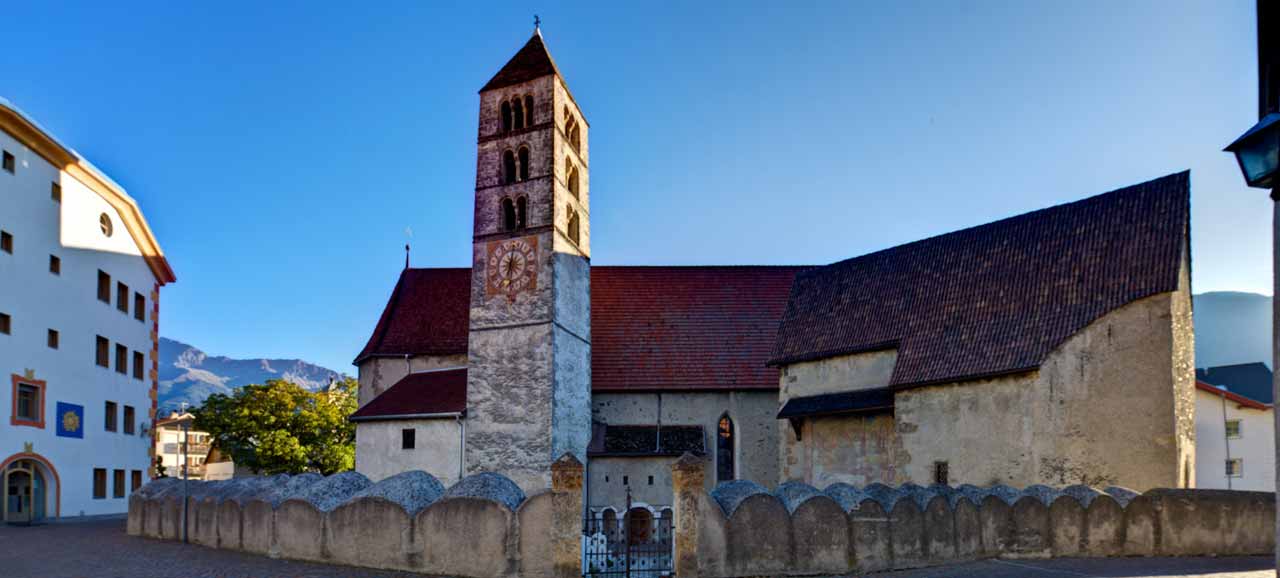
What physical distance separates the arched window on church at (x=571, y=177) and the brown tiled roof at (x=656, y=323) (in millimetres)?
5896

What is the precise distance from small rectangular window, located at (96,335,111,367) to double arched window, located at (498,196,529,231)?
48.5 feet

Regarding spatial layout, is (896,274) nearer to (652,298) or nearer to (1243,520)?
(652,298)

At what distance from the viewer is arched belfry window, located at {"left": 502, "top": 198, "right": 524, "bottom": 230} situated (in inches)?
1348

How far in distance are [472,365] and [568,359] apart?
3322 millimetres

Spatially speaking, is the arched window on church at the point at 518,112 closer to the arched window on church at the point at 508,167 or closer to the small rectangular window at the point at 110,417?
the arched window on church at the point at 508,167

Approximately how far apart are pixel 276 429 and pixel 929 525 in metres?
39.0

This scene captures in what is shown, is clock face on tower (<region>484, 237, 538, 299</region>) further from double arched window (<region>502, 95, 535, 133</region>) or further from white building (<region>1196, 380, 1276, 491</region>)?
white building (<region>1196, 380, 1276, 491</region>)

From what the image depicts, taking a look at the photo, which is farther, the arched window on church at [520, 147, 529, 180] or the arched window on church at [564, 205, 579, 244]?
the arched window on church at [564, 205, 579, 244]

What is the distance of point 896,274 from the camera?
32.2 m

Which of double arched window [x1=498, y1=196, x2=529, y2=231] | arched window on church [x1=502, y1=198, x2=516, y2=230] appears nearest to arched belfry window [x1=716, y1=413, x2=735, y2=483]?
double arched window [x1=498, y1=196, x2=529, y2=231]

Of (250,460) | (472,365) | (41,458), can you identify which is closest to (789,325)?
(472,365)

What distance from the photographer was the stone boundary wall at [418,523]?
15570 millimetres

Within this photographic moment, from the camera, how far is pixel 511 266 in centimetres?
3322

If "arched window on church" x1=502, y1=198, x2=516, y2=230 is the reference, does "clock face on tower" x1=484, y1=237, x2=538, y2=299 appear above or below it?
below
